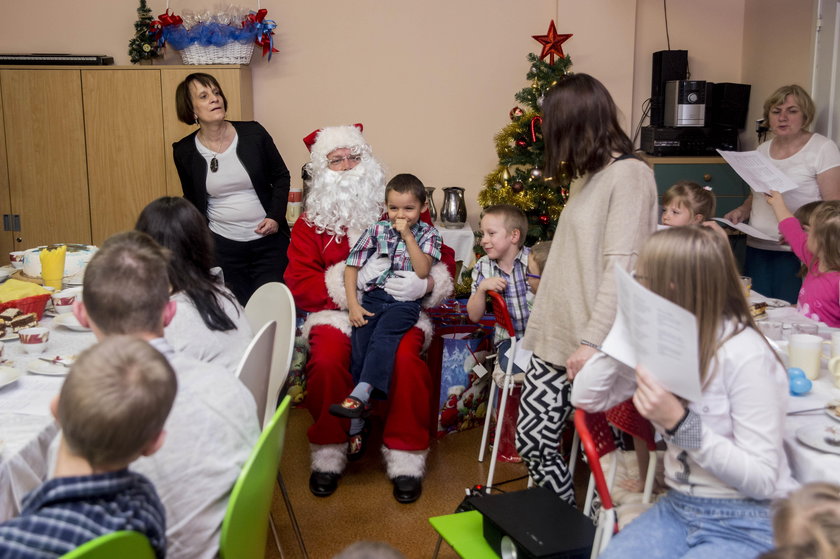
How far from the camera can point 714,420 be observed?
1.78m

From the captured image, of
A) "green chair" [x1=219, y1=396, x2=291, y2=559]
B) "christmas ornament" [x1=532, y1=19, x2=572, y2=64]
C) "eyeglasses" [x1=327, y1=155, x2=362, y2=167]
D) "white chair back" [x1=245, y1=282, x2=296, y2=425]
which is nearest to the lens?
"green chair" [x1=219, y1=396, x2=291, y2=559]

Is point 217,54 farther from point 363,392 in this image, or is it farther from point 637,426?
point 637,426

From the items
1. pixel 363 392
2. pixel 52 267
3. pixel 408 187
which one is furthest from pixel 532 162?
pixel 52 267

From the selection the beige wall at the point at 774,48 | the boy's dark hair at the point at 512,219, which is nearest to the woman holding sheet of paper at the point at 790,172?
the beige wall at the point at 774,48

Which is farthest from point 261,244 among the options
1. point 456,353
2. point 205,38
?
point 205,38

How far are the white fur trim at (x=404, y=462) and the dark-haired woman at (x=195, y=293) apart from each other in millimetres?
1171

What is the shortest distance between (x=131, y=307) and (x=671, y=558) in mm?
1267

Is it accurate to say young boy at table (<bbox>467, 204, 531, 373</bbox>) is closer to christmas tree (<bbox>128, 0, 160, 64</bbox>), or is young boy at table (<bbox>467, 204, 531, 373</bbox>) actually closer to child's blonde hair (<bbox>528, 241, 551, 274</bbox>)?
child's blonde hair (<bbox>528, 241, 551, 274</bbox>)

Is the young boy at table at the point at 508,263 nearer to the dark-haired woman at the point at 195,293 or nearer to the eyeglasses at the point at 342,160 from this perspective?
the eyeglasses at the point at 342,160

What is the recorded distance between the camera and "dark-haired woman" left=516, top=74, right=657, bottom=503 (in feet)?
7.66

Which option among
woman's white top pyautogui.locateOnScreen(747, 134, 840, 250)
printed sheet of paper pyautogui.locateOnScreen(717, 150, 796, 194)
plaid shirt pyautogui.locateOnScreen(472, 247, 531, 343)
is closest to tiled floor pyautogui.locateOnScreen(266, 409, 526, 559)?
plaid shirt pyautogui.locateOnScreen(472, 247, 531, 343)

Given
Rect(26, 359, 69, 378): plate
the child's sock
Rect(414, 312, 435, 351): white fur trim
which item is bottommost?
the child's sock

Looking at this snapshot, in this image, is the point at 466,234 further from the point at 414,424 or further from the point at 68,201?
the point at 68,201

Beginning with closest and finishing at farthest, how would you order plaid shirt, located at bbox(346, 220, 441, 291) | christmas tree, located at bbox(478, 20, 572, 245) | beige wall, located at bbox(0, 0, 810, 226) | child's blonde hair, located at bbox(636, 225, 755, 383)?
child's blonde hair, located at bbox(636, 225, 755, 383)
plaid shirt, located at bbox(346, 220, 441, 291)
christmas tree, located at bbox(478, 20, 572, 245)
beige wall, located at bbox(0, 0, 810, 226)
